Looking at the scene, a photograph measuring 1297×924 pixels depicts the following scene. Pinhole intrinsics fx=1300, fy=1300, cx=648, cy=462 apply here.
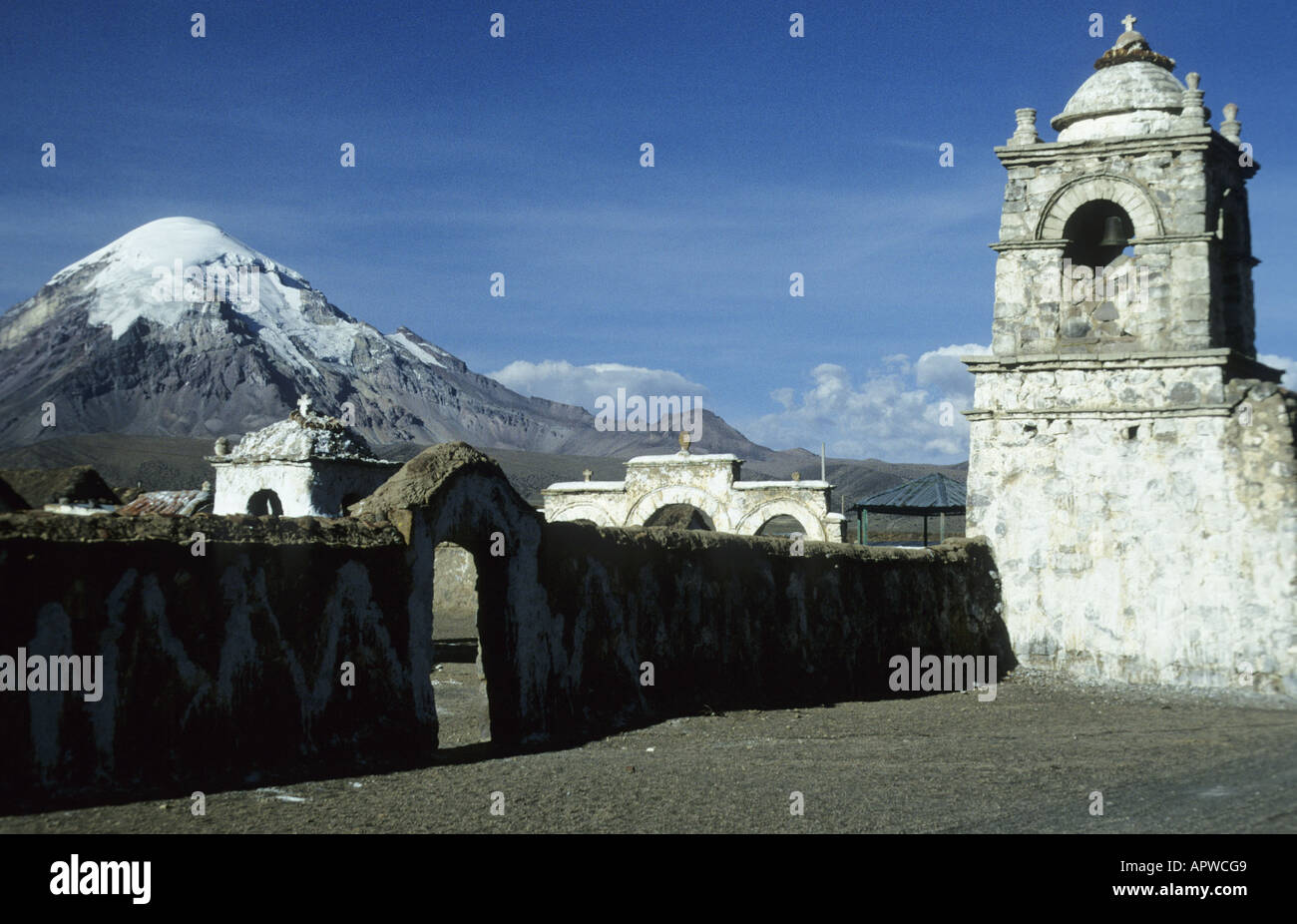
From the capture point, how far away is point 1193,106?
53.3 ft

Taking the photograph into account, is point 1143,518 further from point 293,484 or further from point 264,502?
point 264,502

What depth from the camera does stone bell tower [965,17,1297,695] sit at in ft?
50.7

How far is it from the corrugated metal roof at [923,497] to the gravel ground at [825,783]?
15131 millimetres

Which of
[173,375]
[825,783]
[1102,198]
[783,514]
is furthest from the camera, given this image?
[173,375]

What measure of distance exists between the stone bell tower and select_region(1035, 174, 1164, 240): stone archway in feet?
0.07

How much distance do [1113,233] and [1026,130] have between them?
180 centimetres

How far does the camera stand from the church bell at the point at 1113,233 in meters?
16.9

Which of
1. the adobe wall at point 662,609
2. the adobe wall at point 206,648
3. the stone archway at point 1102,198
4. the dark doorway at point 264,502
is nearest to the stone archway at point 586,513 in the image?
the dark doorway at point 264,502

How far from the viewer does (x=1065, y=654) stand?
16.7m

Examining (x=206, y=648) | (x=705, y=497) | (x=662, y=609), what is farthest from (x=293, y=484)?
(x=206, y=648)

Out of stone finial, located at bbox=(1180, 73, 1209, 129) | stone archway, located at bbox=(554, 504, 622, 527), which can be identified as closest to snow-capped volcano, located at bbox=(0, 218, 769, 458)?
stone archway, located at bbox=(554, 504, 622, 527)

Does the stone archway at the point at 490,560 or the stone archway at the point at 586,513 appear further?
the stone archway at the point at 586,513

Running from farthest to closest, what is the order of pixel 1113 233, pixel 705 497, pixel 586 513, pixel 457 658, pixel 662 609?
A: 1. pixel 586 513
2. pixel 705 497
3. pixel 457 658
4. pixel 1113 233
5. pixel 662 609

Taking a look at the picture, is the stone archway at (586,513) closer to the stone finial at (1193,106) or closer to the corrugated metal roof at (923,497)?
the corrugated metal roof at (923,497)
